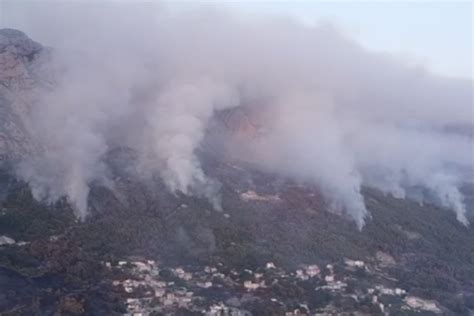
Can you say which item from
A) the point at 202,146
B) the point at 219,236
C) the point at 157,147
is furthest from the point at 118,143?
the point at 219,236

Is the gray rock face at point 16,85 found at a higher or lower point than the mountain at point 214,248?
higher

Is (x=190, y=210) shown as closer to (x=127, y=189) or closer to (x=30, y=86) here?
(x=127, y=189)

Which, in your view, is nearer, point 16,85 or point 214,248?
point 214,248

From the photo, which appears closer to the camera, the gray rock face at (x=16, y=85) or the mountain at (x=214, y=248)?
the mountain at (x=214, y=248)

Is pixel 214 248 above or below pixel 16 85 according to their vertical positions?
below

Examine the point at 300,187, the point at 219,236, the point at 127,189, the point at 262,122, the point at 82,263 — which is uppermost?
the point at 262,122
